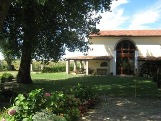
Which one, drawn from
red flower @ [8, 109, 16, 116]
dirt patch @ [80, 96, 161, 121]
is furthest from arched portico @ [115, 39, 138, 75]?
red flower @ [8, 109, 16, 116]

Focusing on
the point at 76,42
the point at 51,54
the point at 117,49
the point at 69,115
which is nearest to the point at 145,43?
the point at 117,49

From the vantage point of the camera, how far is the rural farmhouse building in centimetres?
4856

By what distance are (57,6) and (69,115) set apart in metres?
13.9

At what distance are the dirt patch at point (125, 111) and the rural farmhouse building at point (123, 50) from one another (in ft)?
101

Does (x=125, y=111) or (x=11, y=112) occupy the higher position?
(x=11, y=112)

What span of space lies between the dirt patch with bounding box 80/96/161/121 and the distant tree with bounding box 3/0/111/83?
10.0 m

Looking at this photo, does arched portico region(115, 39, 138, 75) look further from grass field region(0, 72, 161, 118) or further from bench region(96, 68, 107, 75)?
grass field region(0, 72, 161, 118)

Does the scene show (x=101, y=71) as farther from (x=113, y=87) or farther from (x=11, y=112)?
(x=11, y=112)

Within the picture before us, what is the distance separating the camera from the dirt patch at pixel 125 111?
12844 mm

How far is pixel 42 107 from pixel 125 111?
5186 mm

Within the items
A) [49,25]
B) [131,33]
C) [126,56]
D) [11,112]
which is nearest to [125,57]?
[126,56]

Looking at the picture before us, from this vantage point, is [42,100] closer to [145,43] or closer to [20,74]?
[20,74]

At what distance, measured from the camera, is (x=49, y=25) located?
2850 cm

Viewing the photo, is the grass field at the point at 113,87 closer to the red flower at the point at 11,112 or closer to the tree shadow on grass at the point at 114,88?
the tree shadow on grass at the point at 114,88
